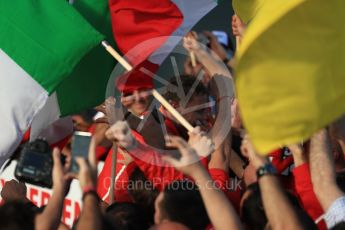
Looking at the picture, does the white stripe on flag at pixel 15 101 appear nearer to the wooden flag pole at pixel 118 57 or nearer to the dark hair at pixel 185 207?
the wooden flag pole at pixel 118 57

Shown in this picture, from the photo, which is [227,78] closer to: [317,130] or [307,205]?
[307,205]

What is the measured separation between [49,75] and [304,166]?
1.54 metres

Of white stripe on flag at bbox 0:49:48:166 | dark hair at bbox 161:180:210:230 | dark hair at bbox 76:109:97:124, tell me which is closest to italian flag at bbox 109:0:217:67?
white stripe on flag at bbox 0:49:48:166

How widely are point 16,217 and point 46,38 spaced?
1561mm

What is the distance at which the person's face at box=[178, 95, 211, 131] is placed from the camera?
6016 mm

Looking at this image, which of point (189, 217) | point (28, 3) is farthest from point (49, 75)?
point (189, 217)

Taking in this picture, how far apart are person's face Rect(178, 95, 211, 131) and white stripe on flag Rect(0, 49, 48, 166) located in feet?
2.56

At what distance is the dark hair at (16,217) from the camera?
4.51 m

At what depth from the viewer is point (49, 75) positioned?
229 inches

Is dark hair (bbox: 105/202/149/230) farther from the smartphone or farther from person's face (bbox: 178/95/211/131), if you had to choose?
person's face (bbox: 178/95/211/131)

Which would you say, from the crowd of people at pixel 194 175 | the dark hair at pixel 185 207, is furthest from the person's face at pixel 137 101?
the dark hair at pixel 185 207

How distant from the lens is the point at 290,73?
4.45 m

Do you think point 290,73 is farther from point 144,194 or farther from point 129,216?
point 144,194

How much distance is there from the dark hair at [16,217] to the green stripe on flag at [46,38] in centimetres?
134
